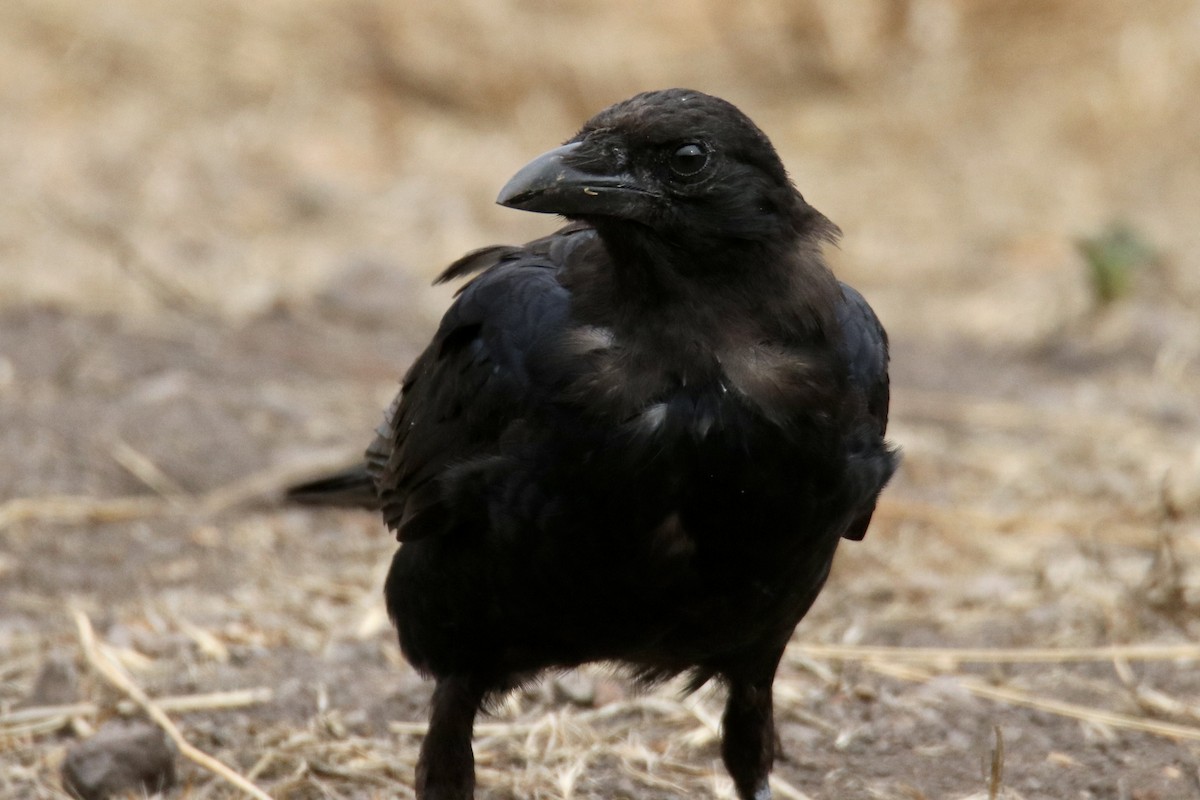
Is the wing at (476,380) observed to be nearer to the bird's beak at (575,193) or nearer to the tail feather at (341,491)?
the bird's beak at (575,193)

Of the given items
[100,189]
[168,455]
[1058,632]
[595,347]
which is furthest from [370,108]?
[595,347]

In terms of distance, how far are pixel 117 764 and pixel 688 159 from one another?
1.98 meters

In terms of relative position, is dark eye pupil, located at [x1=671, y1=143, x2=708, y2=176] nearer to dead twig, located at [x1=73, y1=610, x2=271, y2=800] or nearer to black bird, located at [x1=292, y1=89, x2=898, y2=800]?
black bird, located at [x1=292, y1=89, x2=898, y2=800]

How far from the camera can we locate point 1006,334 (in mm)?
9008

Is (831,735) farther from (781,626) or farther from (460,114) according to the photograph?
(460,114)

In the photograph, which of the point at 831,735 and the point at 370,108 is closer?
the point at 831,735

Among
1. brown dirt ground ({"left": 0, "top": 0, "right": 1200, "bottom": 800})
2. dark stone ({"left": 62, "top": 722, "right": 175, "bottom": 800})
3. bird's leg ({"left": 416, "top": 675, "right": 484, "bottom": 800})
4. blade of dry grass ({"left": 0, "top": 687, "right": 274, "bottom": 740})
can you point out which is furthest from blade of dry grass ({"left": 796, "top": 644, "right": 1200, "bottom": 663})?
dark stone ({"left": 62, "top": 722, "right": 175, "bottom": 800})

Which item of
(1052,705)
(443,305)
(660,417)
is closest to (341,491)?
(660,417)

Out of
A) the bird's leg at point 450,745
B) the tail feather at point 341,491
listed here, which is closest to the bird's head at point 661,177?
the bird's leg at point 450,745

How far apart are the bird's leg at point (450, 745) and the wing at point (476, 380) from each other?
37cm

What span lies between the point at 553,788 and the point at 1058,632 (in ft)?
6.33

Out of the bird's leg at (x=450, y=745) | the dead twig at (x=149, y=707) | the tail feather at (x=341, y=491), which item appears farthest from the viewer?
the tail feather at (x=341, y=491)

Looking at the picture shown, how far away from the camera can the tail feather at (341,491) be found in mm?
4660

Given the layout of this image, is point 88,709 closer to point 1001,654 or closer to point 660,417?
point 660,417
